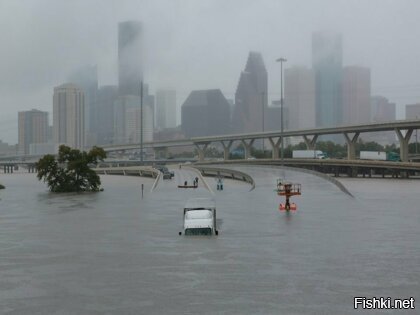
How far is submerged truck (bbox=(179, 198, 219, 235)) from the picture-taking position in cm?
3017

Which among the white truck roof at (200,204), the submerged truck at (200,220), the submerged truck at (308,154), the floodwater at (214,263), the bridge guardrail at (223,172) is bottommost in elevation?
the floodwater at (214,263)

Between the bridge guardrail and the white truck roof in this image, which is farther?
the bridge guardrail

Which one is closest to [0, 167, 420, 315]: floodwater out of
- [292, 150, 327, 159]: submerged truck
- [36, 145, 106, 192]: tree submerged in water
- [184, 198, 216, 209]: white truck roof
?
[184, 198, 216, 209]: white truck roof

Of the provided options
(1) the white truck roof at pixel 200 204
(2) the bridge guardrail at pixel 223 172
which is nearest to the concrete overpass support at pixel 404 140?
(2) the bridge guardrail at pixel 223 172

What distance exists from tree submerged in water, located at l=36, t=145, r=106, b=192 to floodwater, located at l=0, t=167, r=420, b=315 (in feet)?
117

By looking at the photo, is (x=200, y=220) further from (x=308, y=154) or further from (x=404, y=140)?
(x=308, y=154)

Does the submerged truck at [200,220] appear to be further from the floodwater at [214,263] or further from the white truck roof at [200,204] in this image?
the floodwater at [214,263]

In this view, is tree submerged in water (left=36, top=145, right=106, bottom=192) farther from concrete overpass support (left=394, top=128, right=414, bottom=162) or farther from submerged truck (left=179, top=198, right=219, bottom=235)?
concrete overpass support (left=394, top=128, right=414, bottom=162)

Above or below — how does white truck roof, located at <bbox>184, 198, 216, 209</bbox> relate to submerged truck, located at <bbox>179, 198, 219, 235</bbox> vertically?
above

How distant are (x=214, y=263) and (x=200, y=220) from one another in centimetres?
825

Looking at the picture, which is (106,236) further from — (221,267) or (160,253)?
(221,267)

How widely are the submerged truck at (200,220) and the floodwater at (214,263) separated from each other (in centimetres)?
72

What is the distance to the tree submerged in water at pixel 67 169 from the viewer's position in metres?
76.9

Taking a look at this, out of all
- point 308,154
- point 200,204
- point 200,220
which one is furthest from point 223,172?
point 200,220
